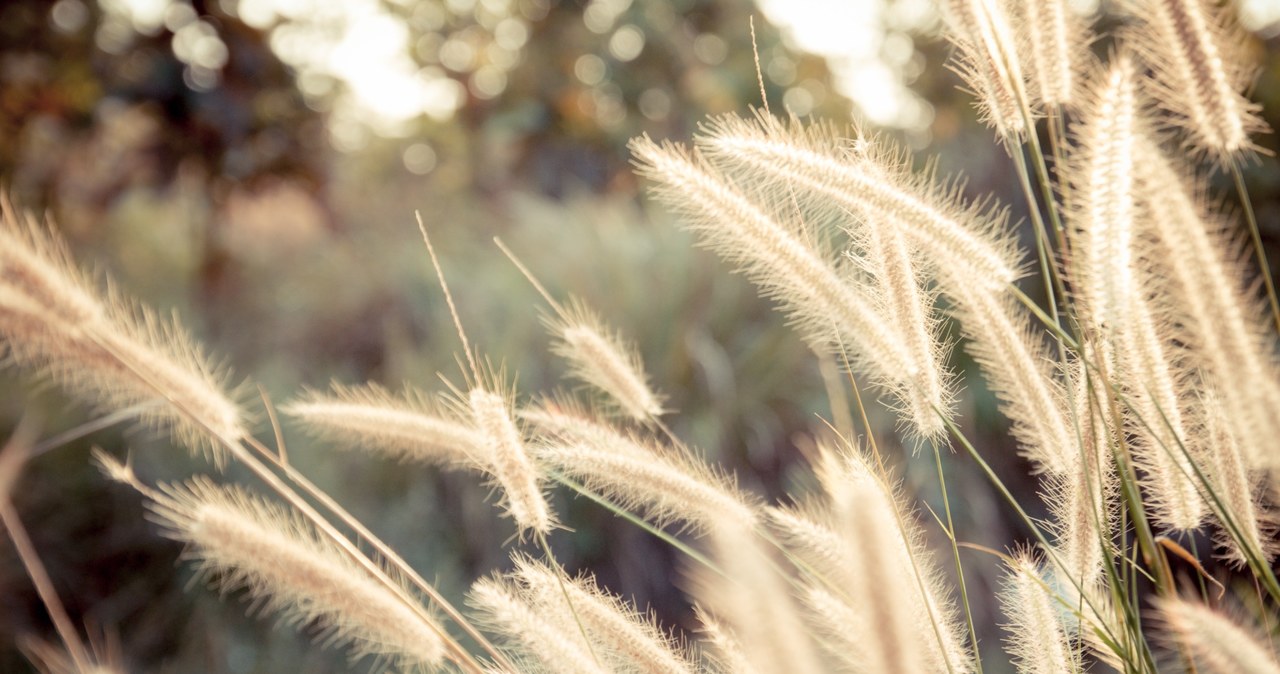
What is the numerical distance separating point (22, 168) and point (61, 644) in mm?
2640

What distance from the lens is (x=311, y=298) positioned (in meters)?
3.20

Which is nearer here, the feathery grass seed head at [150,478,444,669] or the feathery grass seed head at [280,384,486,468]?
the feathery grass seed head at [150,478,444,669]

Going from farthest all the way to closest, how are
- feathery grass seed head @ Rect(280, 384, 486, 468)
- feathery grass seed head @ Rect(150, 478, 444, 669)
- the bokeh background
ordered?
the bokeh background, feathery grass seed head @ Rect(280, 384, 486, 468), feathery grass seed head @ Rect(150, 478, 444, 669)

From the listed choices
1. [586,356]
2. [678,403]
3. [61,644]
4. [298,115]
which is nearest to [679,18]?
[298,115]

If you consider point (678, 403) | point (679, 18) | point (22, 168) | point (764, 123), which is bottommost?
point (678, 403)

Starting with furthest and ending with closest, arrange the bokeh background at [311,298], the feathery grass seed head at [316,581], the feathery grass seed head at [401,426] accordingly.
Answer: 1. the bokeh background at [311,298]
2. the feathery grass seed head at [401,426]
3. the feathery grass seed head at [316,581]

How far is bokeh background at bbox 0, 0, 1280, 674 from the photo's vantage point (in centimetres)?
222

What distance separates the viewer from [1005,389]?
67 cm

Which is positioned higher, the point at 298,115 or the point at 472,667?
the point at 298,115

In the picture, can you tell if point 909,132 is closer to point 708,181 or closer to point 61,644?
point 708,181

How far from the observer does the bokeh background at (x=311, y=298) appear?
2.22m

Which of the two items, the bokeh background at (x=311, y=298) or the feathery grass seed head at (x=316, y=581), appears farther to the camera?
the bokeh background at (x=311, y=298)

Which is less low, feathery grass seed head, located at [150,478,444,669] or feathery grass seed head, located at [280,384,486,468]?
feathery grass seed head, located at [280,384,486,468]

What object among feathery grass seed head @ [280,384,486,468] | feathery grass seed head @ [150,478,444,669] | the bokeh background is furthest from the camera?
the bokeh background
